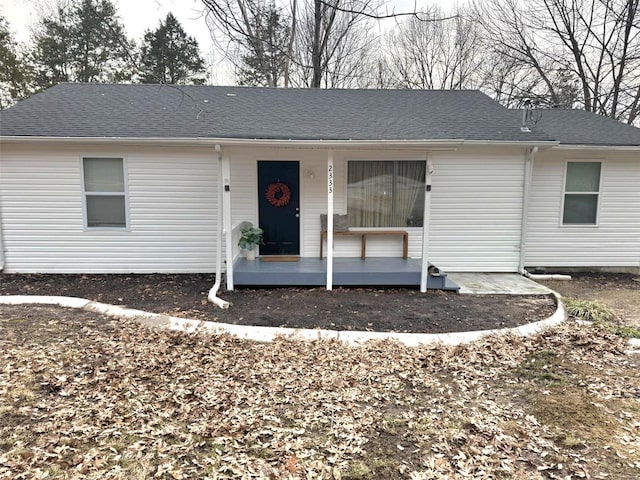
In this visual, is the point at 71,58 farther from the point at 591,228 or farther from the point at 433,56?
the point at 591,228

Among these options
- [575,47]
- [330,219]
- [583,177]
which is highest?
[575,47]

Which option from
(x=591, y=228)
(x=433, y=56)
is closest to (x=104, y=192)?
(x=591, y=228)

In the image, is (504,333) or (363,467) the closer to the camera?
(363,467)

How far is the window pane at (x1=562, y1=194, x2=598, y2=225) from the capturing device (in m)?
8.07

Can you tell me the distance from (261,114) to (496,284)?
563 cm

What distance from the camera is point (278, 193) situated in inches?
295

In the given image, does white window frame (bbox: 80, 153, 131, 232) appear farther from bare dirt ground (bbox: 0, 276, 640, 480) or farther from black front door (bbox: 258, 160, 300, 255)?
bare dirt ground (bbox: 0, 276, 640, 480)

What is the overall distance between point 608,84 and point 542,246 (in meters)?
11.5

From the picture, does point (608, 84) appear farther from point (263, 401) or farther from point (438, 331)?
point (263, 401)

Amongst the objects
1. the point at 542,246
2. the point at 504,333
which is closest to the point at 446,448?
the point at 504,333

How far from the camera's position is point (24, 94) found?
53.2 feet

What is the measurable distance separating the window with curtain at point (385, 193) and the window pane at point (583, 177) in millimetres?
3106

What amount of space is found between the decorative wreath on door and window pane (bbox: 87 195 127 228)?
9.07 ft

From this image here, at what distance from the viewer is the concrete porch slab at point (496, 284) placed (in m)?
6.50
